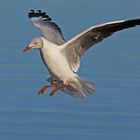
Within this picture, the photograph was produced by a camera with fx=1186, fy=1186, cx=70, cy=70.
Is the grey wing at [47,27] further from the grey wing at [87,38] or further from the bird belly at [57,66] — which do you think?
the bird belly at [57,66]

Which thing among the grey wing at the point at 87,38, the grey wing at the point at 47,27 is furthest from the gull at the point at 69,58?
the grey wing at the point at 47,27

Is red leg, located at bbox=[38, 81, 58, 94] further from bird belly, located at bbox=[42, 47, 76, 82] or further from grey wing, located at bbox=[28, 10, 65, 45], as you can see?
grey wing, located at bbox=[28, 10, 65, 45]

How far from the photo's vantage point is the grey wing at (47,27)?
12.8 meters

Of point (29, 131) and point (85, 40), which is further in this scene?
point (29, 131)

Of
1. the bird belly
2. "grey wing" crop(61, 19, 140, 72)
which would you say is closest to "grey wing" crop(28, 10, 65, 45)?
"grey wing" crop(61, 19, 140, 72)

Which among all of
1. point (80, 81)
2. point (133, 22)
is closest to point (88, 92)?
point (80, 81)

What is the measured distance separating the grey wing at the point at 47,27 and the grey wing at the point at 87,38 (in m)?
0.50

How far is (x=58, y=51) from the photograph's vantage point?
473 inches

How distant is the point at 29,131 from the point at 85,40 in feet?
5.07

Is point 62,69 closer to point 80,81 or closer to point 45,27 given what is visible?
point 80,81

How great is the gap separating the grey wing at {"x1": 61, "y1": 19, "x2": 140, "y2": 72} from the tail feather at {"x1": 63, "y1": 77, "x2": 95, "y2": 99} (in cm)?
20

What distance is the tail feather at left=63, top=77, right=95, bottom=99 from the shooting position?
12.0 meters

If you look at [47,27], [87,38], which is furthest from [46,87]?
[47,27]

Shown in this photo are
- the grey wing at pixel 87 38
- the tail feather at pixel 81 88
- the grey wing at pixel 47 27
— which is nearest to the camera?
the grey wing at pixel 87 38
